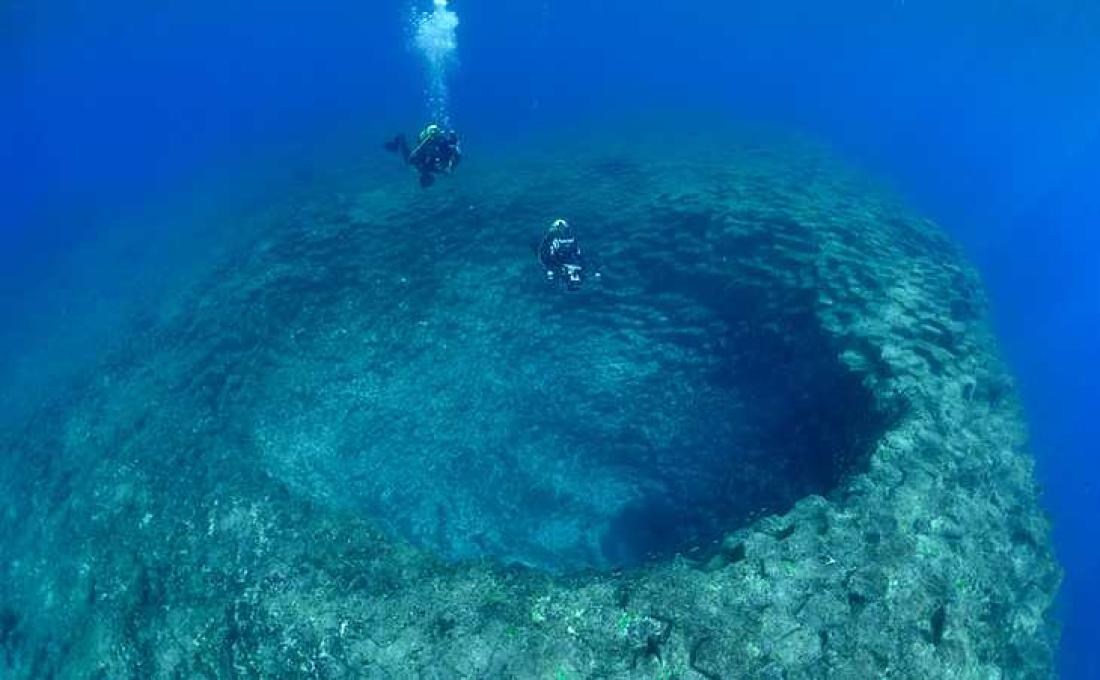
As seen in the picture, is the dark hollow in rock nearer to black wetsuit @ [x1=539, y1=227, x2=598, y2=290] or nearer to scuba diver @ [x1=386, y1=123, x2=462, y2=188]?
scuba diver @ [x1=386, y1=123, x2=462, y2=188]

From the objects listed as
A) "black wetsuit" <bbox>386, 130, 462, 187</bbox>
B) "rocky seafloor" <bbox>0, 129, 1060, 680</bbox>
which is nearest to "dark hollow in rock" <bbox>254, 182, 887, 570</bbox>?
"rocky seafloor" <bbox>0, 129, 1060, 680</bbox>

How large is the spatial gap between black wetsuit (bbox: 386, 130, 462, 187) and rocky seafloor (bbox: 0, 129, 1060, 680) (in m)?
3.13

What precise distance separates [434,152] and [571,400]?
15.6 ft

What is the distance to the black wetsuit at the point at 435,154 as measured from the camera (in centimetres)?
920

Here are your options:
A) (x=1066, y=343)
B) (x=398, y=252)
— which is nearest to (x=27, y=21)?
(x=398, y=252)

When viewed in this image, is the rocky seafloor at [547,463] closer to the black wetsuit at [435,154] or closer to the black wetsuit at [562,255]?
the black wetsuit at [435,154]

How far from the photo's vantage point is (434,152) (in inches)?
366

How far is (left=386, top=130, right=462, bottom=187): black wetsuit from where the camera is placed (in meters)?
9.20

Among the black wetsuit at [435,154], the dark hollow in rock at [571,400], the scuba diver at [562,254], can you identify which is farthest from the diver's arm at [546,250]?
the dark hollow in rock at [571,400]

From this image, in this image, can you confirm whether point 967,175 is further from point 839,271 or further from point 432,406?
point 432,406

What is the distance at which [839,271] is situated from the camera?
10703 millimetres

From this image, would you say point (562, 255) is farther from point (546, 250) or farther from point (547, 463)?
point (547, 463)

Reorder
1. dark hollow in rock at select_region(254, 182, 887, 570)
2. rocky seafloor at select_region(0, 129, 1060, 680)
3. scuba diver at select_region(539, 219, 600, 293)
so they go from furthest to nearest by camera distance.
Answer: dark hollow in rock at select_region(254, 182, 887, 570) < scuba diver at select_region(539, 219, 600, 293) < rocky seafloor at select_region(0, 129, 1060, 680)

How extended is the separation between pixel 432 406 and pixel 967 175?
4514 centimetres
